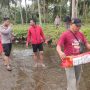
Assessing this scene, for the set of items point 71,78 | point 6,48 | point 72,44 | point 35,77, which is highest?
point 72,44

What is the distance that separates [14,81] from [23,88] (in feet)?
3.36

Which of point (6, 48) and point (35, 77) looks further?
point (6, 48)

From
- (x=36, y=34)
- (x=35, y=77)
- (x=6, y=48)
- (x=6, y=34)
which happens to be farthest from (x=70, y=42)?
(x=36, y=34)

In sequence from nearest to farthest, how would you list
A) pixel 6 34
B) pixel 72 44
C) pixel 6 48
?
pixel 72 44
pixel 6 34
pixel 6 48

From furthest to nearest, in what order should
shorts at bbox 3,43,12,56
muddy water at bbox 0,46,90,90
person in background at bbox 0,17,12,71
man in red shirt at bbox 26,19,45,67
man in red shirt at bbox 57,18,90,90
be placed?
man in red shirt at bbox 26,19,45,67 < shorts at bbox 3,43,12,56 < person in background at bbox 0,17,12,71 < muddy water at bbox 0,46,90,90 < man in red shirt at bbox 57,18,90,90

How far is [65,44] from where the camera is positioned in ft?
24.9

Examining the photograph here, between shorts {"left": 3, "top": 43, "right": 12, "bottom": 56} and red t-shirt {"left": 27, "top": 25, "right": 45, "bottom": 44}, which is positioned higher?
red t-shirt {"left": 27, "top": 25, "right": 45, "bottom": 44}

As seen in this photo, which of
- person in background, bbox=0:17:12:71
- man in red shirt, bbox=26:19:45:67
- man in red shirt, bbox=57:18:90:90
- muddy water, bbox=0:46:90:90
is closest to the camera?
man in red shirt, bbox=57:18:90:90

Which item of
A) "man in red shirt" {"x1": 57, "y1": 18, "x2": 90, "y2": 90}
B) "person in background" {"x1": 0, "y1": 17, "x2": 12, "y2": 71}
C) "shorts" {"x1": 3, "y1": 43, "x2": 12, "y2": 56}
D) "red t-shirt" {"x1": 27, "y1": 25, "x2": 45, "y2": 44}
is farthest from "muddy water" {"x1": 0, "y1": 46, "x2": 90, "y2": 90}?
"man in red shirt" {"x1": 57, "y1": 18, "x2": 90, "y2": 90}

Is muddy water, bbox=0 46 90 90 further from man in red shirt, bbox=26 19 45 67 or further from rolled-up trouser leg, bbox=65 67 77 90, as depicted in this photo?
rolled-up trouser leg, bbox=65 67 77 90

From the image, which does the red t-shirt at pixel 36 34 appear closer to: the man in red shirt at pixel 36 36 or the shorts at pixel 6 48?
the man in red shirt at pixel 36 36

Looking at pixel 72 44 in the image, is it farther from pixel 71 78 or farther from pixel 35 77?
pixel 35 77

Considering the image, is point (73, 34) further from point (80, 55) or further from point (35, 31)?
point (35, 31)

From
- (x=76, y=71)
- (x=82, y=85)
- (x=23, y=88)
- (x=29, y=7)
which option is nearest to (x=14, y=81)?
(x=23, y=88)
